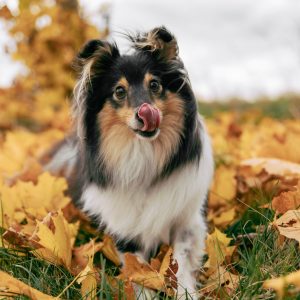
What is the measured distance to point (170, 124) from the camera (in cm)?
274

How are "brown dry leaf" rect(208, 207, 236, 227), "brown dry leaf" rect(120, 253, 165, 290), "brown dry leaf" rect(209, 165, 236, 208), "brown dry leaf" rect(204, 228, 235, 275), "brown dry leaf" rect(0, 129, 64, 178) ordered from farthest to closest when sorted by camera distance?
"brown dry leaf" rect(0, 129, 64, 178)
"brown dry leaf" rect(209, 165, 236, 208)
"brown dry leaf" rect(208, 207, 236, 227)
"brown dry leaf" rect(204, 228, 235, 275)
"brown dry leaf" rect(120, 253, 165, 290)

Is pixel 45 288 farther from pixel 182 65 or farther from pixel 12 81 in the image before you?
pixel 12 81

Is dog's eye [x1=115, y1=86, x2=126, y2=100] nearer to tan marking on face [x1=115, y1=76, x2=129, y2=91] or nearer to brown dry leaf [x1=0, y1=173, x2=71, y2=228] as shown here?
tan marking on face [x1=115, y1=76, x2=129, y2=91]

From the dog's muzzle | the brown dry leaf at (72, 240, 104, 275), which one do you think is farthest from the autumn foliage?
the dog's muzzle

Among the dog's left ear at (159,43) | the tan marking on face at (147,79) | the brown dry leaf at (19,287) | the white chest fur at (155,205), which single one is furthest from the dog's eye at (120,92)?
the brown dry leaf at (19,287)

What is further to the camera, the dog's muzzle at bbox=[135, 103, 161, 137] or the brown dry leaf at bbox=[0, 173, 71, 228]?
the brown dry leaf at bbox=[0, 173, 71, 228]

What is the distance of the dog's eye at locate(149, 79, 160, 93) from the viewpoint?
2.71 metres

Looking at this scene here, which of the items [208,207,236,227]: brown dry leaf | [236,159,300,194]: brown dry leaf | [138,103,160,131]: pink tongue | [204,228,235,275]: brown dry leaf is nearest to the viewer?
[204,228,235,275]: brown dry leaf

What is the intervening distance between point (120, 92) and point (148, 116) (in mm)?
291

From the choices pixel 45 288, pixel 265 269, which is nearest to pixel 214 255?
pixel 265 269

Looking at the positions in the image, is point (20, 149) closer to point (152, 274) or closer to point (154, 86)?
point (154, 86)

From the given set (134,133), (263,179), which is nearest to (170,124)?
(134,133)

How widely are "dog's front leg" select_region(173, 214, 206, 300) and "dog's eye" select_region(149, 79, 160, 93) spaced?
0.75m

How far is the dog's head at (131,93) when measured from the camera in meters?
2.71
